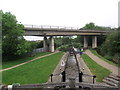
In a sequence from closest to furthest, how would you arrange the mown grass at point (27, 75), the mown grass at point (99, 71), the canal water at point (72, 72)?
1. the mown grass at point (27, 75)
2. the mown grass at point (99, 71)
3. the canal water at point (72, 72)

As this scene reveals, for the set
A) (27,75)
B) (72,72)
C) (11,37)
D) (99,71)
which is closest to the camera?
(27,75)

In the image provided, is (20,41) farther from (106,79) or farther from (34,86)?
(106,79)

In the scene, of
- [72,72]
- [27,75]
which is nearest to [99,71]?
[72,72]

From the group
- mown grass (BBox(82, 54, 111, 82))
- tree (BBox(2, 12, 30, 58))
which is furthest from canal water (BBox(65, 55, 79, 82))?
tree (BBox(2, 12, 30, 58))

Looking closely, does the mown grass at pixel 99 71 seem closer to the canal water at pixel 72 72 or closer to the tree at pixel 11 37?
the canal water at pixel 72 72

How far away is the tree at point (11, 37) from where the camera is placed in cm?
1784

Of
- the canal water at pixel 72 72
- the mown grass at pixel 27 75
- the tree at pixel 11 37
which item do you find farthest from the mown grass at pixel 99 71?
the tree at pixel 11 37

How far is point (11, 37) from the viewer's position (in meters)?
18.1

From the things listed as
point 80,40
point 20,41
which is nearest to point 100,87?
point 20,41

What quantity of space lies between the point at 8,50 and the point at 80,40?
36582 mm

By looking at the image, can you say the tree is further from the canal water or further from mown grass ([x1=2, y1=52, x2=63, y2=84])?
the canal water

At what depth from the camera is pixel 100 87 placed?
7.33 metres

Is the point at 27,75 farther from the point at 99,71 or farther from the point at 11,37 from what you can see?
the point at 11,37

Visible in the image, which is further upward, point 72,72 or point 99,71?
point 99,71
